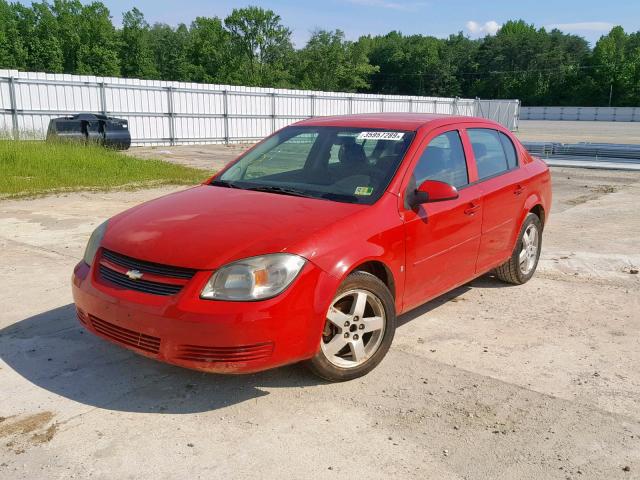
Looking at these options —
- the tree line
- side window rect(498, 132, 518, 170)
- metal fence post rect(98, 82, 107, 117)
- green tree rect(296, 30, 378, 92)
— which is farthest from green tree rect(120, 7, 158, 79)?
side window rect(498, 132, 518, 170)

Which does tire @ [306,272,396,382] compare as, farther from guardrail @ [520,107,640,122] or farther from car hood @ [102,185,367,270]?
guardrail @ [520,107,640,122]

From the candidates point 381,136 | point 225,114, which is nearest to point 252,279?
point 381,136

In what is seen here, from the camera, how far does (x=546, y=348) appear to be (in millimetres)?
4199

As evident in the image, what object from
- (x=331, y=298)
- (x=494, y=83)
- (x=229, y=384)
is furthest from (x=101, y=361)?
(x=494, y=83)

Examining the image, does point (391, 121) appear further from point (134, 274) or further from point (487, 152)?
point (134, 274)

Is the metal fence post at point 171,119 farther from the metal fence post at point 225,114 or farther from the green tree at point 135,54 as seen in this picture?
the green tree at point 135,54

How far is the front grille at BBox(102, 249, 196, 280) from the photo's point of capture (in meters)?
3.16

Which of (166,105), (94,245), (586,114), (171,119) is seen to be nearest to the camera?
(94,245)

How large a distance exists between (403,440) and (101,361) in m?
2.05

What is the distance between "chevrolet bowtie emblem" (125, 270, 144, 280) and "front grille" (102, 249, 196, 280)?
0.02m

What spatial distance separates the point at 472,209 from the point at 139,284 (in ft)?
8.39

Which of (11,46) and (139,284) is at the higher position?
(11,46)

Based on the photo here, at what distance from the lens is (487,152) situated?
5.08 metres

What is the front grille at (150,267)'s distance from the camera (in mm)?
3158
